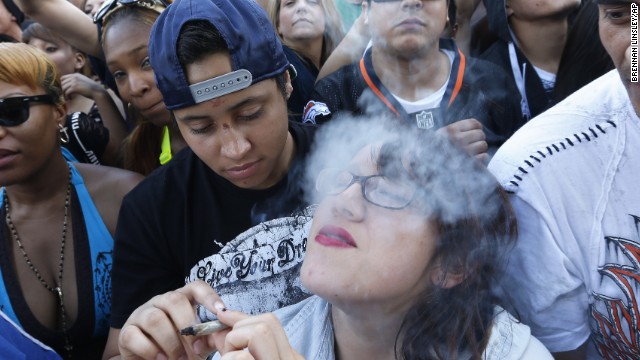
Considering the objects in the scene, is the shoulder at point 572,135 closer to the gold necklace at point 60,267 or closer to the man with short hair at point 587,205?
the man with short hair at point 587,205

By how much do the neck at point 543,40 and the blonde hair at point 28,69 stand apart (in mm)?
2092

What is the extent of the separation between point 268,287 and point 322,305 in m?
0.23

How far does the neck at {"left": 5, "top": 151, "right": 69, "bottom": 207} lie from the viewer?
255 centimetres

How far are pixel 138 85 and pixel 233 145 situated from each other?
3.15ft

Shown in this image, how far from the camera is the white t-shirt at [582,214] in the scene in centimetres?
180

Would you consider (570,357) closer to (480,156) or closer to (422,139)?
(480,156)

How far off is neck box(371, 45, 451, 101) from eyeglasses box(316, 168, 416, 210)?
40.4 inches

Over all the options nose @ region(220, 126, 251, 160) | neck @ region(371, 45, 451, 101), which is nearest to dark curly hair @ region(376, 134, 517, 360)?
nose @ region(220, 126, 251, 160)

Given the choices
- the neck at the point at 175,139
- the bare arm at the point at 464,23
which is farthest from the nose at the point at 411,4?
the neck at the point at 175,139

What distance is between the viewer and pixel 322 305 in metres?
1.96

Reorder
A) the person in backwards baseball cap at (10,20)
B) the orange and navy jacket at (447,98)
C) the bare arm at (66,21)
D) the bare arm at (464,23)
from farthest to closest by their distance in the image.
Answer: the person in backwards baseball cap at (10,20), the bare arm at (464,23), the bare arm at (66,21), the orange and navy jacket at (447,98)

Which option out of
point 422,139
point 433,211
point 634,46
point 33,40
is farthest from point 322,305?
point 33,40

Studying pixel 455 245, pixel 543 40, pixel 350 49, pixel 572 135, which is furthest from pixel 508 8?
pixel 455 245

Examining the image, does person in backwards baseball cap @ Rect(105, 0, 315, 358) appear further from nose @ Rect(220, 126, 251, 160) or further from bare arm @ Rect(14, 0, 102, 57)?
bare arm @ Rect(14, 0, 102, 57)
